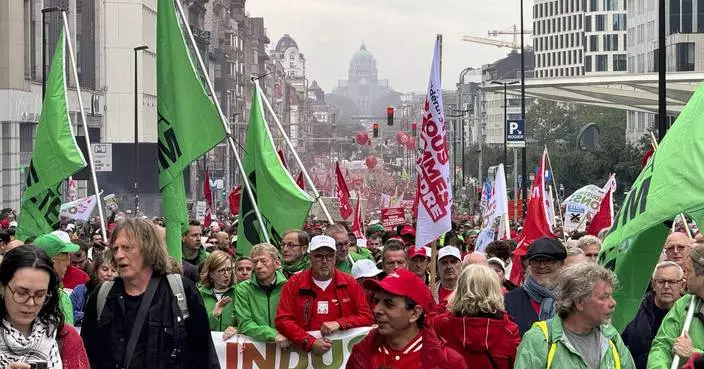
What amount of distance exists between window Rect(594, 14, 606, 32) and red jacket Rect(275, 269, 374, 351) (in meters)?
177

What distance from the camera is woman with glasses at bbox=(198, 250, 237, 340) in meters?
11.1

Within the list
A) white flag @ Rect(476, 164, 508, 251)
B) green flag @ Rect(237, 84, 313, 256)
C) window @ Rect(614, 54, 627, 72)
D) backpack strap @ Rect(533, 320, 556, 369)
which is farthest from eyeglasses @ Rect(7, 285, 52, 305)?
window @ Rect(614, 54, 627, 72)

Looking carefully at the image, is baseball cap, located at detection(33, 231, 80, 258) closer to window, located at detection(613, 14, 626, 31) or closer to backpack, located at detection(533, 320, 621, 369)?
backpack, located at detection(533, 320, 621, 369)

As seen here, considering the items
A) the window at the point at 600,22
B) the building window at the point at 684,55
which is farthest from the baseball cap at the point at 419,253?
the window at the point at 600,22

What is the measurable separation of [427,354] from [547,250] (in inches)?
104

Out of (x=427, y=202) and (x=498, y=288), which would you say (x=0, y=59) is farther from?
(x=498, y=288)

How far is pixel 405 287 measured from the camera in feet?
23.5

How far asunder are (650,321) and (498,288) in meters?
1.85

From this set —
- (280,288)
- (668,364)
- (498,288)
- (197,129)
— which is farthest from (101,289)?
(197,129)

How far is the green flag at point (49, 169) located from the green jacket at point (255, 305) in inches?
272

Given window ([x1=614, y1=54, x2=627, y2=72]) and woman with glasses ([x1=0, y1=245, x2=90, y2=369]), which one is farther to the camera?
window ([x1=614, y1=54, x2=627, y2=72])

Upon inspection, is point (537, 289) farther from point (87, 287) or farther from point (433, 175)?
point (433, 175)

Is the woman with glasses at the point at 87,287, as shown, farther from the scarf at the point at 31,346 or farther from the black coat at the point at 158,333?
the scarf at the point at 31,346

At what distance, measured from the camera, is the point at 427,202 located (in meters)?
14.5
